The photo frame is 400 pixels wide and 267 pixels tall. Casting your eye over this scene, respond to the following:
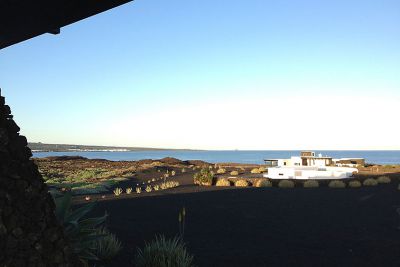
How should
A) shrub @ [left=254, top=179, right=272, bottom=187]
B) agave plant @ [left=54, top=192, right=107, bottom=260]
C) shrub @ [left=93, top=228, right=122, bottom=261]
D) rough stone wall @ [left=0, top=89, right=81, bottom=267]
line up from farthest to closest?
1. shrub @ [left=254, top=179, right=272, bottom=187]
2. shrub @ [left=93, top=228, right=122, bottom=261]
3. agave plant @ [left=54, top=192, right=107, bottom=260]
4. rough stone wall @ [left=0, top=89, right=81, bottom=267]

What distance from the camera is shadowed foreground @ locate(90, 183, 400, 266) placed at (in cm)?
913

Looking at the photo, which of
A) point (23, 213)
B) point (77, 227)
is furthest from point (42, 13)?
point (77, 227)

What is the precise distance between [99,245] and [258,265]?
3522 mm

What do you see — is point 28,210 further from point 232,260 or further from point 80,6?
point 232,260

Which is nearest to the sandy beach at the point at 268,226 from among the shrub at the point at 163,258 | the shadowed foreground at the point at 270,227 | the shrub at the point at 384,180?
the shadowed foreground at the point at 270,227

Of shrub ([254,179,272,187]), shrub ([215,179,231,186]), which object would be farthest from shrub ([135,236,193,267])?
shrub ([215,179,231,186])

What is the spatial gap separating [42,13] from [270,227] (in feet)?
35.6

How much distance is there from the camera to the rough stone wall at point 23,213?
321 cm

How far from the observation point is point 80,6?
365cm

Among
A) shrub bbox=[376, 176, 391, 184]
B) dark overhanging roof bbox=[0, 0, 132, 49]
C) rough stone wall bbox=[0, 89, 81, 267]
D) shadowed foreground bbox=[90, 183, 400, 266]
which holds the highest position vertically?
dark overhanging roof bbox=[0, 0, 132, 49]

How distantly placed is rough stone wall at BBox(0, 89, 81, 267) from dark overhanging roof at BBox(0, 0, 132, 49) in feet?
2.83

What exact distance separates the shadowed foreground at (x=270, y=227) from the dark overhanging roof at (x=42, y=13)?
17.0ft

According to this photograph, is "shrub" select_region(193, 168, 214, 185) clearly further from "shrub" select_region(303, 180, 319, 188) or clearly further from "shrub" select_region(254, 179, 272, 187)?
"shrub" select_region(303, 180, 319, 188)

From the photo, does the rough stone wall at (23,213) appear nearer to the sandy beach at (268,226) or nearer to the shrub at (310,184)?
the sandy beach at (268,226)
